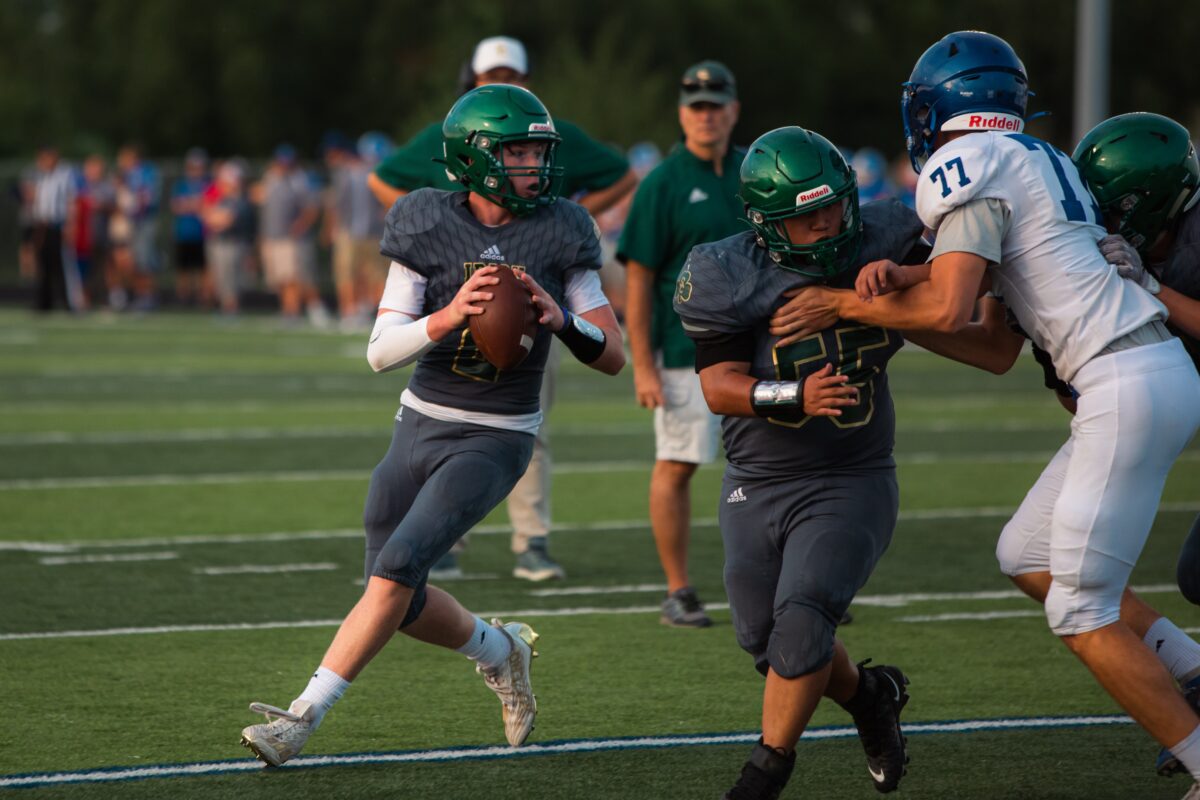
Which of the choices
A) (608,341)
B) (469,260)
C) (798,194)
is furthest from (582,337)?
(798,194)

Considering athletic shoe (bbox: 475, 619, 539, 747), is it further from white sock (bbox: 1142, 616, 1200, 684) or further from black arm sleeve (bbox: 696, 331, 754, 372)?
white sock (bbox: 1142, 616, 1200, 684)

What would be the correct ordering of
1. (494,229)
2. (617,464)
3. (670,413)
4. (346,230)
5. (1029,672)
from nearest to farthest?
(494,229) < (1029,672) < (670,413) < (617,464) < (346,230)

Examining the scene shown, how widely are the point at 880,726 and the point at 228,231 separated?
63.7ft

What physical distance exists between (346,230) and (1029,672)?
16.0 m

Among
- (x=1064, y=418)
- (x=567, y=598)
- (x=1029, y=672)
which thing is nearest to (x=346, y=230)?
(x=1064, y=418)

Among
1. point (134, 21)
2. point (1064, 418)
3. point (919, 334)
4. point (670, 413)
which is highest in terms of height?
point (134, 21)

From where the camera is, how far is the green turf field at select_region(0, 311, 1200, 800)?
15.8ft

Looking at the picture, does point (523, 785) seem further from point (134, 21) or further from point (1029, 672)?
point (134, 21)

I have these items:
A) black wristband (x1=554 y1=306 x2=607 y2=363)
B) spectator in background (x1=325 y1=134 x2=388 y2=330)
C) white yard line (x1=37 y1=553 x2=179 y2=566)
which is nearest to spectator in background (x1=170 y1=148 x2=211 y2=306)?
spectator in background (x1=325 y1=134 x2=388 y2=330)

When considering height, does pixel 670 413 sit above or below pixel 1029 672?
above

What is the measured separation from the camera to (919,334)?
4.53m

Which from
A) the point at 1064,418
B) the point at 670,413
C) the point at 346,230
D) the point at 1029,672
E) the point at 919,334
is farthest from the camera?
the point at 346,230

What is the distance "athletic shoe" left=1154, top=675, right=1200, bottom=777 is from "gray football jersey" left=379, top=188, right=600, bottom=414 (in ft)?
6.20

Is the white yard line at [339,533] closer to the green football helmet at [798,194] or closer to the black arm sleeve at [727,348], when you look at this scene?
the black arm sleeve at [727,348]
